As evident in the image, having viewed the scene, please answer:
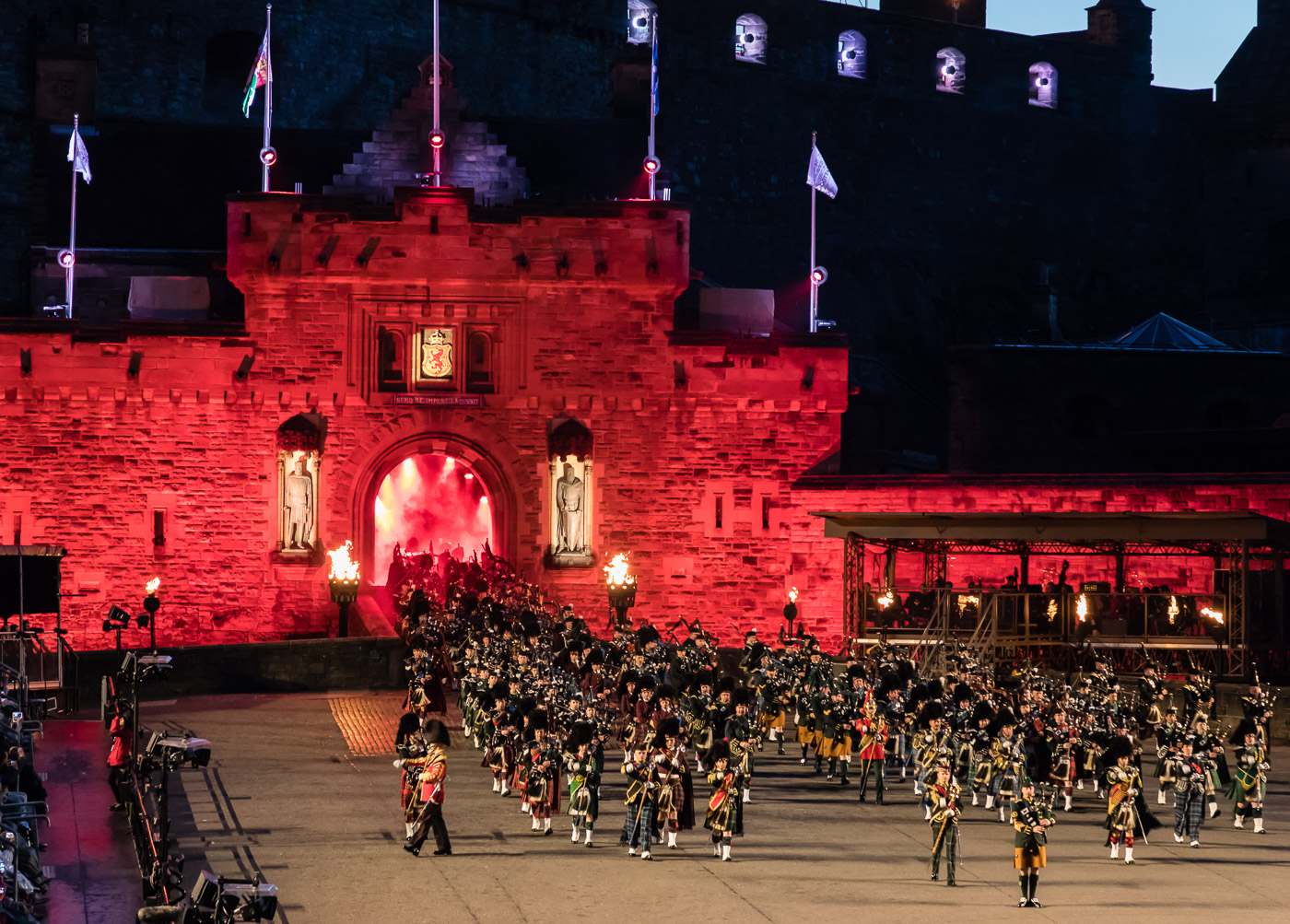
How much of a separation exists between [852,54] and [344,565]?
114ft

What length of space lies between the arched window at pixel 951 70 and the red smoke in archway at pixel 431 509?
29.6 m

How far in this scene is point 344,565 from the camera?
36.9m

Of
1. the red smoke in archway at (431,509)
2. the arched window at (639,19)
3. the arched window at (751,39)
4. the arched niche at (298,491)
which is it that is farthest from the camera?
the arched window at (751,39)

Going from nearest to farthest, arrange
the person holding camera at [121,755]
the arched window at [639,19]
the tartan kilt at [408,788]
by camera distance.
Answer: the tartan kilt at [408,788] < the person holding camera at [121,755] < the arched window at [639,19]

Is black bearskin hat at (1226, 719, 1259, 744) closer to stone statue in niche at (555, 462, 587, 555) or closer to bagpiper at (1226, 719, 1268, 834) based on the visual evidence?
bagpiper at (1226, 719, 1268, 834)

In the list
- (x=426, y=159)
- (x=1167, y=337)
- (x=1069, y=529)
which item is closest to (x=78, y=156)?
(x=426, y=159)

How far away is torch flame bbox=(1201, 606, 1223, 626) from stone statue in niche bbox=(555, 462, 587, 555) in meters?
12.7

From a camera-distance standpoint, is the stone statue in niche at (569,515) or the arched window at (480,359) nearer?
the stone statue in niche at (569,515)

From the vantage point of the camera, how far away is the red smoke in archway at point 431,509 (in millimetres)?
43875

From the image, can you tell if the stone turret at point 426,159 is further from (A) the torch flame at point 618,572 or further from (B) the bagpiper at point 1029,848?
(B) the bagpiper at point 1029,848

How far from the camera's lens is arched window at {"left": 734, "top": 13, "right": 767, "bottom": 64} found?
6238 cm

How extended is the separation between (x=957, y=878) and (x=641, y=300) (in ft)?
71.6

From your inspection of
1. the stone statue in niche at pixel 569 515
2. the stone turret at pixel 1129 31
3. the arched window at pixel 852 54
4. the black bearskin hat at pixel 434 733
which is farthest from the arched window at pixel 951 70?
the black bearskin hat at pixel 434 733

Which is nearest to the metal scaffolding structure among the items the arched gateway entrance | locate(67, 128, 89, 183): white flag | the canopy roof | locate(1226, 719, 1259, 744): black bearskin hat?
the canopy roof
